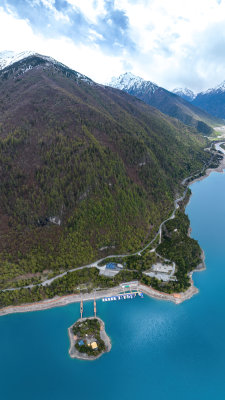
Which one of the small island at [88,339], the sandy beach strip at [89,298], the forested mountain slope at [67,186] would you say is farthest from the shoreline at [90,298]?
the forested mountain slope at [67,186]

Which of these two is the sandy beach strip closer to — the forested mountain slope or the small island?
the small island

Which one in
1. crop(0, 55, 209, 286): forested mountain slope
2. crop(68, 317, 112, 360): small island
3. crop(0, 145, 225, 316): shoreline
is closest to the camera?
crop(68, 317, 112, 360): small island

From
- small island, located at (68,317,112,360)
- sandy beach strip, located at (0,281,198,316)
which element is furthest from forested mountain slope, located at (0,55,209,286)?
small island, located at (68,317,112,360)

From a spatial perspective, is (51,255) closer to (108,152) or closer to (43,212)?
(43,212)

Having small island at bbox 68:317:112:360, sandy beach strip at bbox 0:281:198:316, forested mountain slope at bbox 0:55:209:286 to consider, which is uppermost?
forested mountain slope at bbox 0:55:209:286

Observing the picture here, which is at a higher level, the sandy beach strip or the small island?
the sandy beach strip

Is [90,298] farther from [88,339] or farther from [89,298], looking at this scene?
[88,339]

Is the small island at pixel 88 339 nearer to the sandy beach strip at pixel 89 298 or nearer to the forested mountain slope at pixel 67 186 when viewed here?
the sandy beach strip at pixel 89 298

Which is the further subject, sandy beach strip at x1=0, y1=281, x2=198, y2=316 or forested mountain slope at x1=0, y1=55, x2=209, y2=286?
forested mountain slope at x1=0, y1=55, x2=209, y2=286
